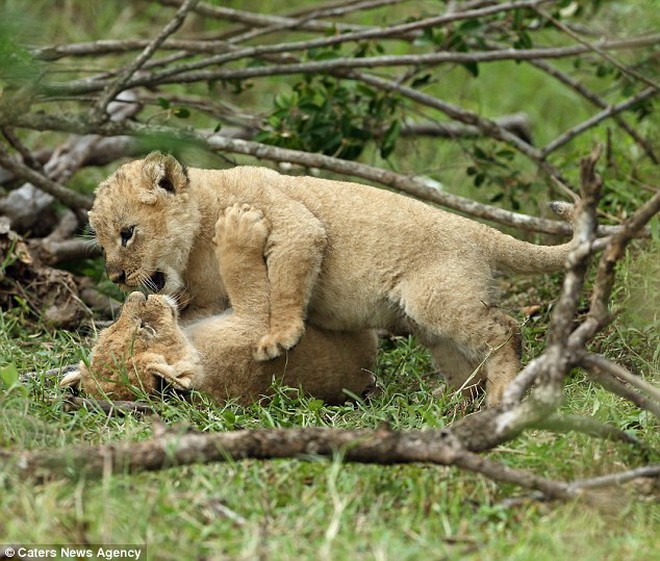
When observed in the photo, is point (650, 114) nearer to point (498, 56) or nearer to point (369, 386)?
point (498, 56)

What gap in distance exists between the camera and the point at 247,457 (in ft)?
11.6

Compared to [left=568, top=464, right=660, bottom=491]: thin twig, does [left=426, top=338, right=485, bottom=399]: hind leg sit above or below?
below

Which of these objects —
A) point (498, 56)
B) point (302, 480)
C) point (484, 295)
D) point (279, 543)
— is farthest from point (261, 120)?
point (279, 543)

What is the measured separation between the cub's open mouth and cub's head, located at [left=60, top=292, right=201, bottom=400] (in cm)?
24

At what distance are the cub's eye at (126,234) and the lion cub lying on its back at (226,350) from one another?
0.38 metres

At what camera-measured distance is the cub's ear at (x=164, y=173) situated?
5.21m

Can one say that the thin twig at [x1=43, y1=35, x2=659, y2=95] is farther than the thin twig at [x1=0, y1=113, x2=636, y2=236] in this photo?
Yes

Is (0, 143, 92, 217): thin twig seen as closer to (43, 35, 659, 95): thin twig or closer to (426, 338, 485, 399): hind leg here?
(43, 35, 659, 95): thin twig

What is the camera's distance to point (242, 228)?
510cm

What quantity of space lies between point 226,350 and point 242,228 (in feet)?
2.00

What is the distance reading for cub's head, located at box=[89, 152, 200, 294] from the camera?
520 cm

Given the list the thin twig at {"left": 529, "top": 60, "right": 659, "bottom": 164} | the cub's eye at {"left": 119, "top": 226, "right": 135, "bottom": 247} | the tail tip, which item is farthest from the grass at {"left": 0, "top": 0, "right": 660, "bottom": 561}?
the thin twig at {"left": 529, "top": 60, "right": 659, "bottom": 164}

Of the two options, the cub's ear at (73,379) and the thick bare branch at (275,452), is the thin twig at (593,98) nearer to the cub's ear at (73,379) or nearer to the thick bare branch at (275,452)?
the cub's ear at (73,379)

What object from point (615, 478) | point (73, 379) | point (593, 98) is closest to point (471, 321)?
point (615, 478)
